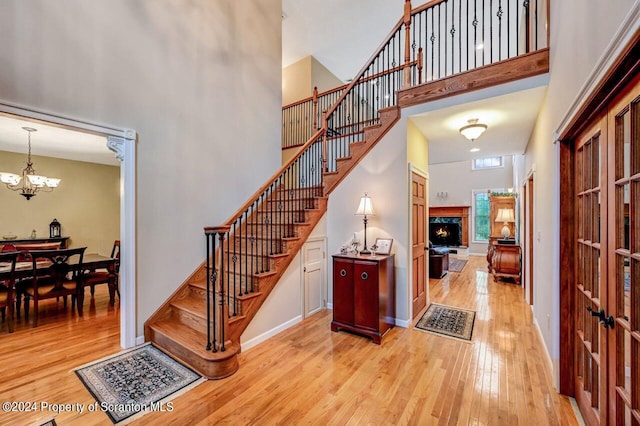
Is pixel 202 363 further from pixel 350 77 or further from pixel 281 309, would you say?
pixel 350 77

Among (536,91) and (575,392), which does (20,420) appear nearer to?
(575,392)

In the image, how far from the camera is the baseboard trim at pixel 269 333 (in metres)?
2.91

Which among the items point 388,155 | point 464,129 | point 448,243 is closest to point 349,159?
point 388,155

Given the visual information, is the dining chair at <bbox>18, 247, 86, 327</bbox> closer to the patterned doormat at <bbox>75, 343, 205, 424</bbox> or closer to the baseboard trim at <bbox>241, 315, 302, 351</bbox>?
the patterned doormat at <bbox>75, 343, 205, 424</bbox>

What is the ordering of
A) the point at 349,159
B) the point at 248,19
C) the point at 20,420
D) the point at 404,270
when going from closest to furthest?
the point at 20,420, the point at 404,270, the point at 349,159, the point at 248,19

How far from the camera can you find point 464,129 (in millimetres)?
3533

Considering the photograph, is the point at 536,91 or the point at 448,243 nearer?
the point at 536,91

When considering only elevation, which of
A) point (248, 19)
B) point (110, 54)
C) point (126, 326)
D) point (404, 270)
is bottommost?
point (126, 326)

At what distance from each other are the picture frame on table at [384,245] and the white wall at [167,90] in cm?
214

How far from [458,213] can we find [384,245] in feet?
25.9

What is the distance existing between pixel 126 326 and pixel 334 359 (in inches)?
88.7

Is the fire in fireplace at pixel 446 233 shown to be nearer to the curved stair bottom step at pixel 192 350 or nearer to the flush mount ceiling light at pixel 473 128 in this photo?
the flush mount ceiling light at pixel 473 128

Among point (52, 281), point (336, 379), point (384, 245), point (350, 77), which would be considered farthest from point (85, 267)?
point (350, 77)

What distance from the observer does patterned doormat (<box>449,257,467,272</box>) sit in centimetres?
730
